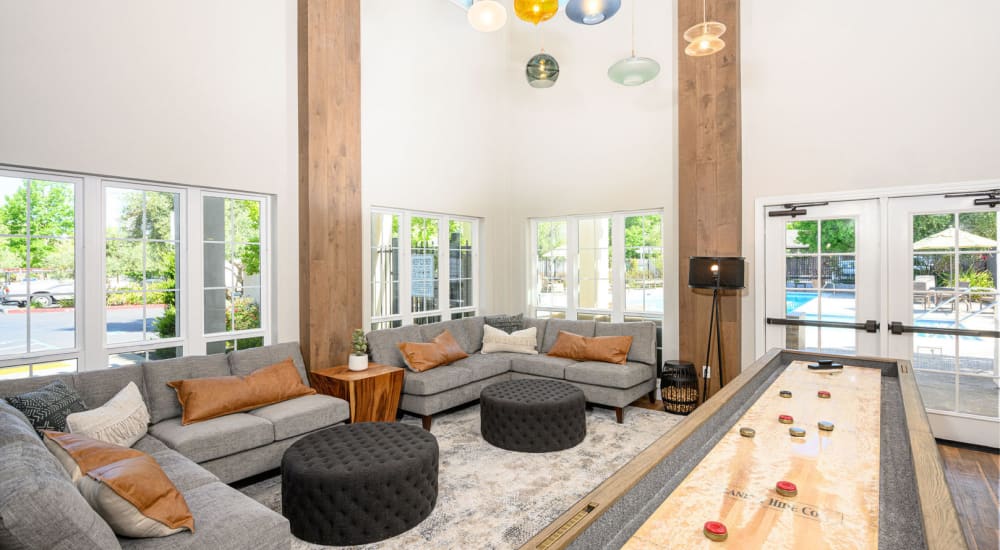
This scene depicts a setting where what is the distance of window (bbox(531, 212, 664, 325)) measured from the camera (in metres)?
5.63

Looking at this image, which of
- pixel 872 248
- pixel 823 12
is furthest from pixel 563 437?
pixel 823 12

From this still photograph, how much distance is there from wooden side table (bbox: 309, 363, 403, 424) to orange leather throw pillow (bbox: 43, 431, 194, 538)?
189cm

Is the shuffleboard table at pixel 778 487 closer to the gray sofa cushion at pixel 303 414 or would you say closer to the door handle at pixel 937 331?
the door handle at pixel 937 331

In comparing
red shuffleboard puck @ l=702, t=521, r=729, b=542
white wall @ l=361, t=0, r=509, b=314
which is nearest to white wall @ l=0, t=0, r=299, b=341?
white wall @ l=361, t=0, r=509, b=314

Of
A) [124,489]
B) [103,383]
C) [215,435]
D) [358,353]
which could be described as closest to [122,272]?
[103,383]

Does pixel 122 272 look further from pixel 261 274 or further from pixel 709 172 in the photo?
pixel 709 172

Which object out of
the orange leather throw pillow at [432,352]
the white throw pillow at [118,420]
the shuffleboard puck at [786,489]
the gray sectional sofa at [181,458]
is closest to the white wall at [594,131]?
the orange leather throw pillow at [432,352]

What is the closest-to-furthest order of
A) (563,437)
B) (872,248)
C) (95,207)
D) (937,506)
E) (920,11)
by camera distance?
1. (937,506)
2. (95,207)
3. (563,437)
4. (920,11)
5. (872,248)

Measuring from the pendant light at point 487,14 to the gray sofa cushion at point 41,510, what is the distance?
315 cm

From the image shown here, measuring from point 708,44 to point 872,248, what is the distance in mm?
2529

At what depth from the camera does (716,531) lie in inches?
48.1

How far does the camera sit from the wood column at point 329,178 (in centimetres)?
439

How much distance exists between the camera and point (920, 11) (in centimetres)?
413

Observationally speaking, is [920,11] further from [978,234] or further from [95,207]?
[95,207]
